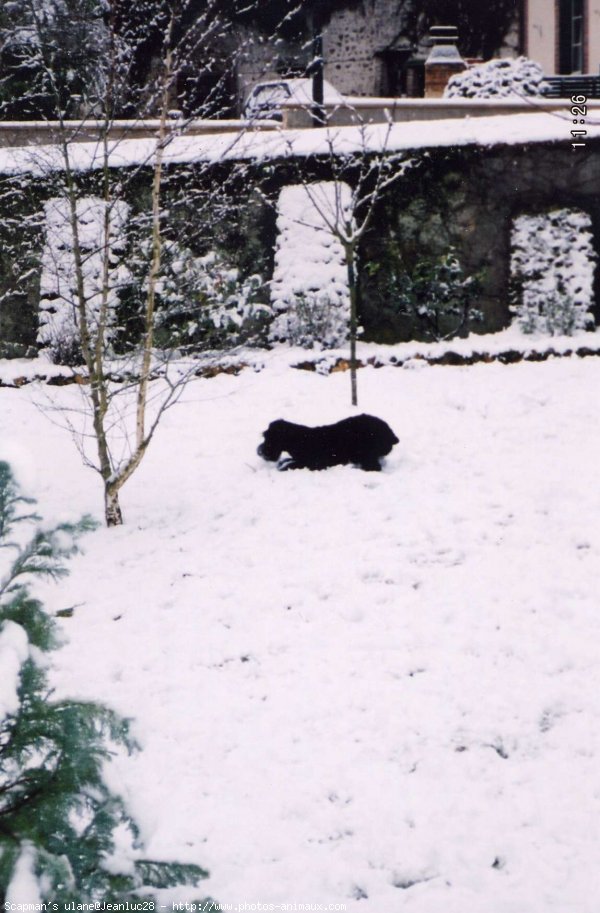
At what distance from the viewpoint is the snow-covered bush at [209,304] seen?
36.4 ft

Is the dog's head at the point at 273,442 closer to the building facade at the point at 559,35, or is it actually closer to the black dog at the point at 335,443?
the black dog at the point at 335,443

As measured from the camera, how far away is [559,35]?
2161 cm

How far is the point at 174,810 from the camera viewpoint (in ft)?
11.1

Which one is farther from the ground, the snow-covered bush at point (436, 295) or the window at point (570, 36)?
the window at point (570, 36)

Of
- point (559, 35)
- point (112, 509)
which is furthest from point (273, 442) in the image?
point (559, 35)

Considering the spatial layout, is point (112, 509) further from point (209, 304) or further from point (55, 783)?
point (209, 304)

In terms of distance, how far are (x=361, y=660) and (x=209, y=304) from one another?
24.9ft

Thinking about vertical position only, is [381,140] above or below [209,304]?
above

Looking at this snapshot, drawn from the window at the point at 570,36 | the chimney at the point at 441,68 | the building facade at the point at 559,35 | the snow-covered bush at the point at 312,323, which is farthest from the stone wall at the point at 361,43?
the snow-covered bush at the point at 312,323

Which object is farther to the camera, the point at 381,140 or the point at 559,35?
the point at 559,35

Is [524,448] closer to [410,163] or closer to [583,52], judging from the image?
[410,163]

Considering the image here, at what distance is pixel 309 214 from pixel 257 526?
667 centimetres

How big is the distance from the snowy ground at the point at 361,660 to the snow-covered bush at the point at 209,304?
134 inches

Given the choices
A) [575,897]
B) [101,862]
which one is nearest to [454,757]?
[575,897]
